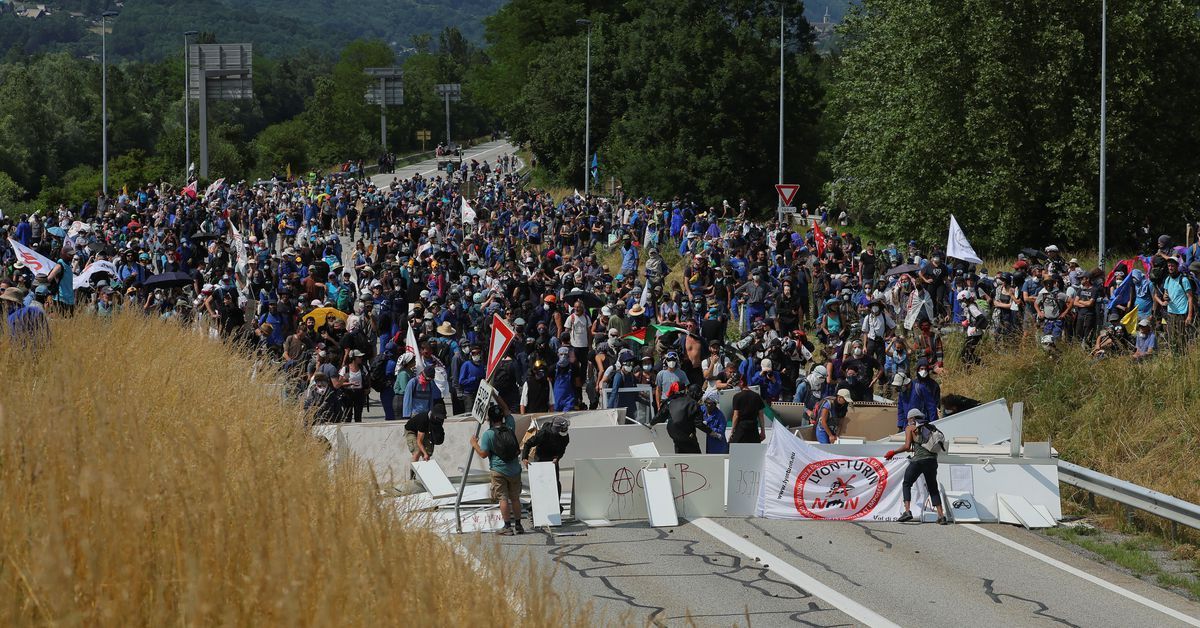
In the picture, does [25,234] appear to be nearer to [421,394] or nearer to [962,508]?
[421,394]

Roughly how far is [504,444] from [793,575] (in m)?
3.39

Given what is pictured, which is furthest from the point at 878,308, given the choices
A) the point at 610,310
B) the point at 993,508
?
the point at 993,508

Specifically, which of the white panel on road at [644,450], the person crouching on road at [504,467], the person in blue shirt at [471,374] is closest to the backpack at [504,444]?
the person crouching on road at [504,467]

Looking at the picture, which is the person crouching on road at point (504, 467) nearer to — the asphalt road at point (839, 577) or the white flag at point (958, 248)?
the asphalt road at point (839, 577)

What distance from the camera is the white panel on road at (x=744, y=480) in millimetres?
16172

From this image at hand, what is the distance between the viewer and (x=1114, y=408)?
18.6m

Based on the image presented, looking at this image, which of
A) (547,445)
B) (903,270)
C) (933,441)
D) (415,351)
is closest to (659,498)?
(547,445)

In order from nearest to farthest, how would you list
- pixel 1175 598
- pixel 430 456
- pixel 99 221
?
pixel 1175 598 < pixel 430 456 < pixel 99 221

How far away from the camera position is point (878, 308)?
2322cm

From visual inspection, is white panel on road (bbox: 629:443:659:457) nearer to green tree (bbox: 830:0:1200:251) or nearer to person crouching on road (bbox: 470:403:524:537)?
person crouching on road (bbox: 470:403:524:537)

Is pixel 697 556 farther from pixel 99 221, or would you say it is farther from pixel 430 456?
pixel 99 221

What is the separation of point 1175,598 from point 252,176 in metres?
99.1

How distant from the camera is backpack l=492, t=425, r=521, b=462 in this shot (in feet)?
49.5

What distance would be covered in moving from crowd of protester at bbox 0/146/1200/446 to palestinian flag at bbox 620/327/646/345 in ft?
0.20
